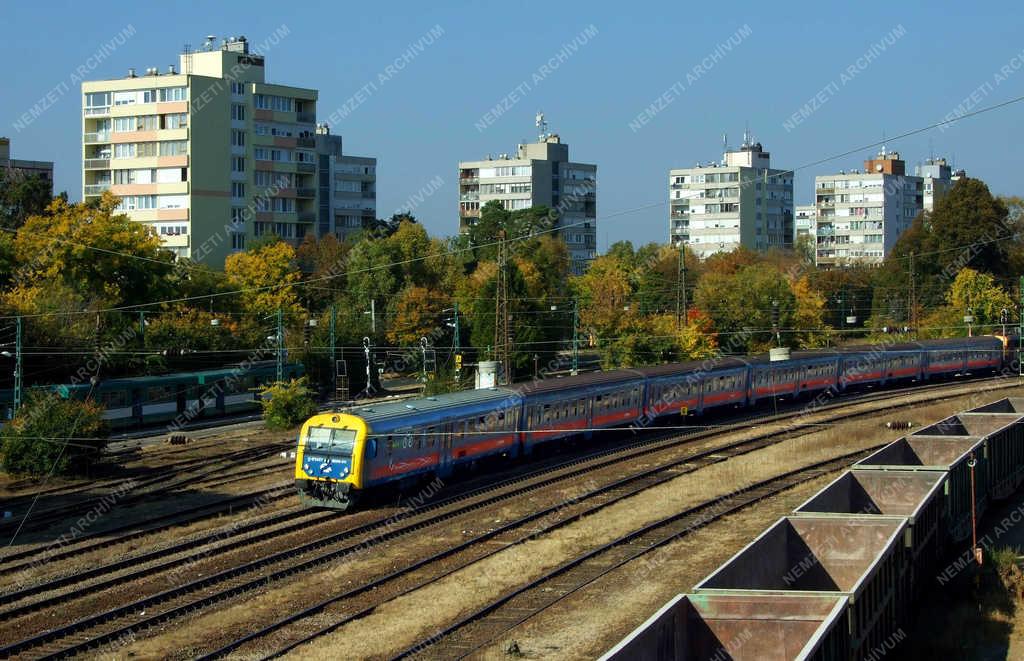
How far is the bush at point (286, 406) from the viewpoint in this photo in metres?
44.0

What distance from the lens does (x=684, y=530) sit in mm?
23766

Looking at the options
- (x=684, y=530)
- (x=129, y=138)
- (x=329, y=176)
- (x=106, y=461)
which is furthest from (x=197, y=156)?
(x=684, y=530)

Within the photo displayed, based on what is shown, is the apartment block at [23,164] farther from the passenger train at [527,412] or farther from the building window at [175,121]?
the passenger train at [527,412]

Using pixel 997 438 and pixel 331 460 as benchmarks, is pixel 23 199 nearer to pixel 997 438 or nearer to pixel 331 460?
pixel 331 460

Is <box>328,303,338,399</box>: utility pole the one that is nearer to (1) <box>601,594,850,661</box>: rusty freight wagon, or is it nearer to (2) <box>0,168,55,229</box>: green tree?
(2) <box>0,168,55,229</box>: green tree

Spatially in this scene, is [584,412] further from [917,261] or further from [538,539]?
[917,261]

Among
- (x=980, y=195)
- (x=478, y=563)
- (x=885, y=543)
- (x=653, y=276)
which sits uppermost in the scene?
(x=980, y=195)

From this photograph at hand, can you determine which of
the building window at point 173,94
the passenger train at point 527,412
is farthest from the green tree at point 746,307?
the building window at point 173,94

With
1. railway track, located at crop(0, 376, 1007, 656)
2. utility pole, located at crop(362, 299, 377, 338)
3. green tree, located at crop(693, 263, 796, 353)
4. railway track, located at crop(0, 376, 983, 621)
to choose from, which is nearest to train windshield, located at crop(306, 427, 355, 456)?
railway track, located at crop(0, 376, 983, 621)

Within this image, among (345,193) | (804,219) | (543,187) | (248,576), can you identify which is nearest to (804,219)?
(804,219)

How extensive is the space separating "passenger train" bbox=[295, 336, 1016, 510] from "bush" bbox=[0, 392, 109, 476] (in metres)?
8.72

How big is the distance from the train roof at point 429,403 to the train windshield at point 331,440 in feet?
2.04

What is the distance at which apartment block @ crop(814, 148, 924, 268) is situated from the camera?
497 ft

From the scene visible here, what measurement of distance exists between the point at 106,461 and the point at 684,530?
790 inches
